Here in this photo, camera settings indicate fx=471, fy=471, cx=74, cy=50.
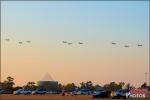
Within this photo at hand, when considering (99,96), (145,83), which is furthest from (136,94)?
(145,83)

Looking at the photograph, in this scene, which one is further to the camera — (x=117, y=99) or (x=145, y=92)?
(x=117, y=99)

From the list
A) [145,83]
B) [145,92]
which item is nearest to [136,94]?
[145,92]

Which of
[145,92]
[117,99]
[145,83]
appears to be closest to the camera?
[145,92]

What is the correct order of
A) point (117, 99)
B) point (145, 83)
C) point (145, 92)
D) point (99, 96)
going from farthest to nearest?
point (145, 83) → point (99, 96) → point (117, 99) → point (145, 92)

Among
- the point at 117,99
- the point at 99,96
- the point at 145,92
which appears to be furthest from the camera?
the point at 99,96

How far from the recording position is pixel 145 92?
67812 millimetres

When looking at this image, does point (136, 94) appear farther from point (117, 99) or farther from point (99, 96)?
point (99, 96)

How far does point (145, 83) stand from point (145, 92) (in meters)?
80.7

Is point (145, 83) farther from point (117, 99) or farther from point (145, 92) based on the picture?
point (145, 92)

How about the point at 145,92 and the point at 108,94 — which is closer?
the point at 145,92

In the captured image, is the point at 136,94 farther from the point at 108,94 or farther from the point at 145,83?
the point at 145,83

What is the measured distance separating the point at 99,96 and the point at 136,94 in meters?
21.7

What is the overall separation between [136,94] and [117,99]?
10.9 m

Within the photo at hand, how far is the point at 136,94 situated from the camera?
2675 inches
